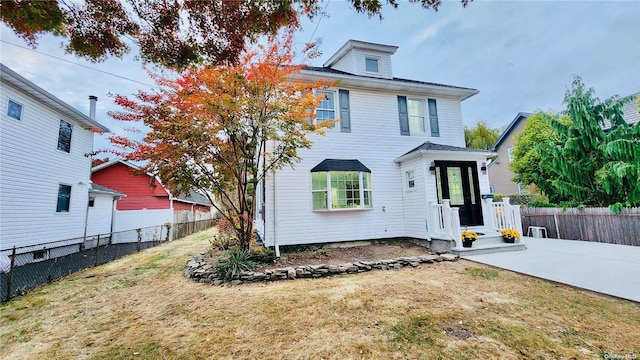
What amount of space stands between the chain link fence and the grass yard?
3.15ft

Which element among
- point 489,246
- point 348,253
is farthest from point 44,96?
point 489,246

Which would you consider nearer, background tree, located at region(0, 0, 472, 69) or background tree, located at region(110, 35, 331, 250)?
background tree, located at region(0, 0, 472, 69)

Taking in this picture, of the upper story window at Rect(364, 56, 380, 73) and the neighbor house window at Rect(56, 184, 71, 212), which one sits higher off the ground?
the upper story window at Rect(364, 56, 380, 73)

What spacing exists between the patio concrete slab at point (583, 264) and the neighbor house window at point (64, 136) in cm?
1558

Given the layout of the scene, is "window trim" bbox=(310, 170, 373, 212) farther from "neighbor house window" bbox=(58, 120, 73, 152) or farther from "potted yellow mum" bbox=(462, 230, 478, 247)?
"neighbor house window" bbox=(58, 120, 73, 152)

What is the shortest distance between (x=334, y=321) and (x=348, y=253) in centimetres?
432

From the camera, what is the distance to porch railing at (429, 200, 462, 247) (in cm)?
714

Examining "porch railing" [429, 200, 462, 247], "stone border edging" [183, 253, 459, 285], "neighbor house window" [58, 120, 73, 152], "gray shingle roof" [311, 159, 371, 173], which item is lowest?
"stone border edging" [183, 253, 459, 285]

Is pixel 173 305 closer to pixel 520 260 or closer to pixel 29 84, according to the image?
pixel 520 260

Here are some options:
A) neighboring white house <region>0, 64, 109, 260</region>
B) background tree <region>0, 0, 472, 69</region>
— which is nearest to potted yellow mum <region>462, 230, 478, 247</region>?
background tree <region>0, 0, 472, 69</region>

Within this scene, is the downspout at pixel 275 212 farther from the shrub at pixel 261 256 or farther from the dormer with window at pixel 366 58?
the dormer with window at pixel 366 58

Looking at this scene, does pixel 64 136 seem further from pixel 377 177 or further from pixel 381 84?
pixel 381 84

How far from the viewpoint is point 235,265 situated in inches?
235

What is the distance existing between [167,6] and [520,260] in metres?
8.52
